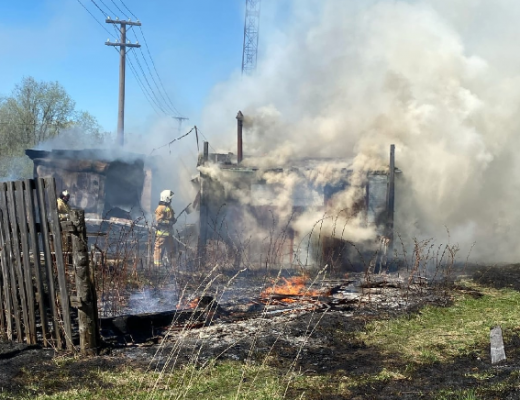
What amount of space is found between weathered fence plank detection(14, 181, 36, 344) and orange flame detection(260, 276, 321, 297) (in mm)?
4356

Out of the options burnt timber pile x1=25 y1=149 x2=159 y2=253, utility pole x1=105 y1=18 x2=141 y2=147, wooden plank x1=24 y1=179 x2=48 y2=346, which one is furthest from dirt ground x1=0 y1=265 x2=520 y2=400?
utility pole x1=105 y1=18 x2=141 y2=147

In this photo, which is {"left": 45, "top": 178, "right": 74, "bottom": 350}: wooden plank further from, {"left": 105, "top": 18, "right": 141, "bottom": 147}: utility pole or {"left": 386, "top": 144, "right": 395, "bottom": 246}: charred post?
{"left": 105, "top": 18, "right": 141, "bottom": 147}: utility pole

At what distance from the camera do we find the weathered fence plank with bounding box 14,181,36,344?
17.7ft

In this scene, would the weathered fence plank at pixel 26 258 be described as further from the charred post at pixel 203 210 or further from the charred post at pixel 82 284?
the charred post at pixel 203 210

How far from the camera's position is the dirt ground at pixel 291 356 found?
459 cm

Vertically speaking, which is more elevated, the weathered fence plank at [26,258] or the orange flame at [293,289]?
the weathered fence plank at [26,258]

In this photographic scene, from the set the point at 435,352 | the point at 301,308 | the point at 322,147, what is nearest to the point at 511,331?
the point at 435,352

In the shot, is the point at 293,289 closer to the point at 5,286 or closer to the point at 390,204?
the point at 390,204

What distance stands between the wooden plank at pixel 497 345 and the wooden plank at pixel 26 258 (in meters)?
5.18

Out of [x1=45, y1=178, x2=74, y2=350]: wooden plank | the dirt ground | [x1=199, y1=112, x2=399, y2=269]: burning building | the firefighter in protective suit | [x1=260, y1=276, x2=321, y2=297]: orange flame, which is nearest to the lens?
the dirt ground

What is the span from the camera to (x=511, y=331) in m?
6.60

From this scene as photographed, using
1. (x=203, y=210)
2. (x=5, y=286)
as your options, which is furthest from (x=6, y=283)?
(x=203, y=210)

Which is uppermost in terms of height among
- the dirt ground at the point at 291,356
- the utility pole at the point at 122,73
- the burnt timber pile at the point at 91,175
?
the utility pole at the point at 122,73

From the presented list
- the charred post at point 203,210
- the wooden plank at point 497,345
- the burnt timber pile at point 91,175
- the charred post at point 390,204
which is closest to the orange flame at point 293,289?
the charred post at point 390,204
